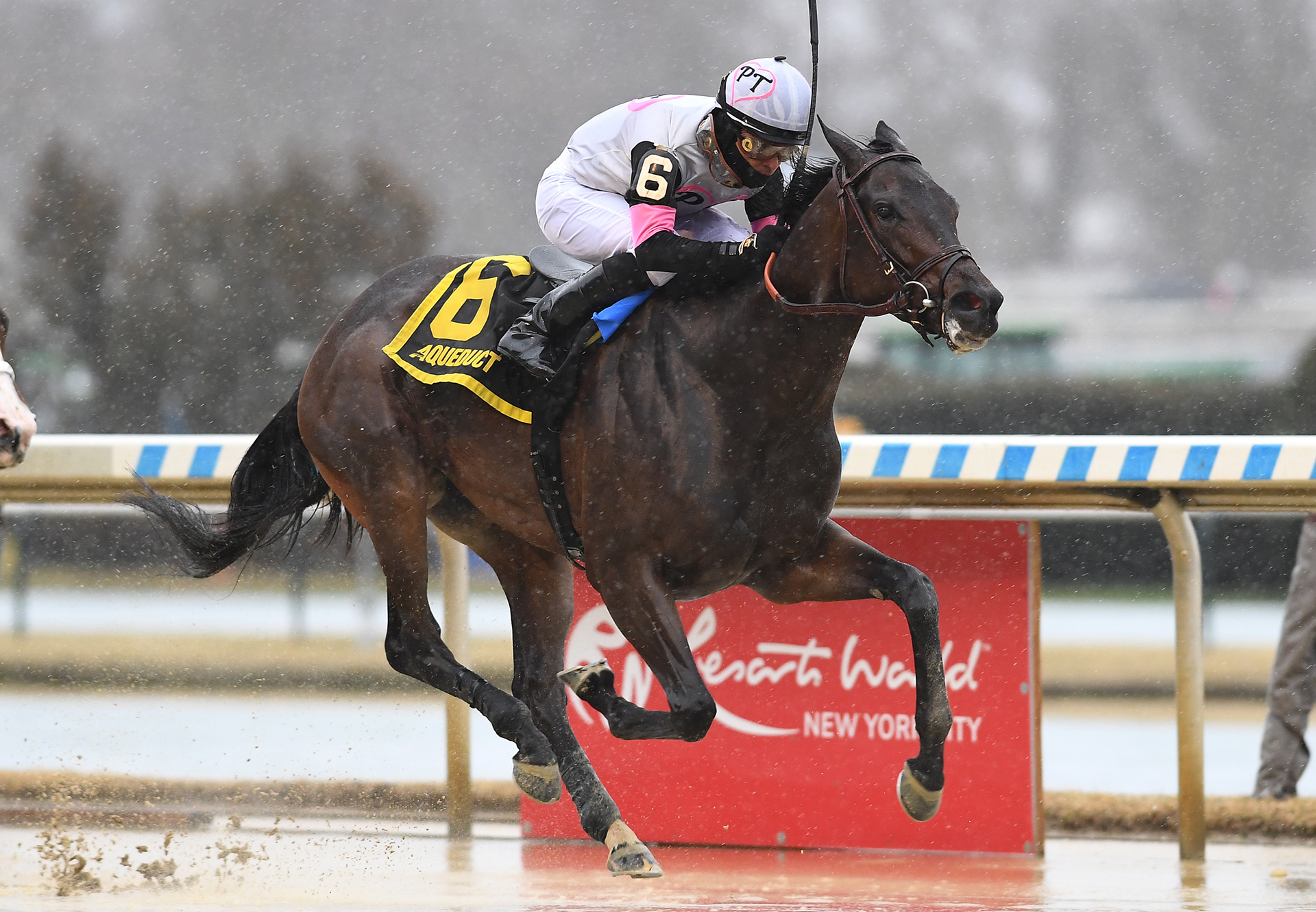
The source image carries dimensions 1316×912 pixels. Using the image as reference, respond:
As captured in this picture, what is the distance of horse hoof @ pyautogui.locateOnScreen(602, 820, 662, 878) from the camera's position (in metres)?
3.60

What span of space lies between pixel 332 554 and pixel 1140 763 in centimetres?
1166

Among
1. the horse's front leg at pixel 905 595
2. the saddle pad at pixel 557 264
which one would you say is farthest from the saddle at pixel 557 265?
the horse's front leg at pixel 905 595

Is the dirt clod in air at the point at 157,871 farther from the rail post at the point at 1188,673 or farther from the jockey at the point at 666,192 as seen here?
the rail post at the point at 1188,673

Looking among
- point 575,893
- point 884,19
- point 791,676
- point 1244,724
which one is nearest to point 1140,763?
point 1244,724

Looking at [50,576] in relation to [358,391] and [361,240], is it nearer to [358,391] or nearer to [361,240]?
[361,240]

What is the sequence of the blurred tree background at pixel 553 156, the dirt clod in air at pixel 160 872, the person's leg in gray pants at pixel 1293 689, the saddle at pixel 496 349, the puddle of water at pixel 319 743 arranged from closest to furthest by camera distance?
the saddle at pixel 496 349 < the dirt clod in air at pixel 160 872 < the person's leg in gray pants at pixel 1293 689 < the puddle of water at pixel 319 743 < the blurred tree background at pixel 553 156

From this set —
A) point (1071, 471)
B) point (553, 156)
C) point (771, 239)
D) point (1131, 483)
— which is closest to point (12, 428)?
point (771, 239)

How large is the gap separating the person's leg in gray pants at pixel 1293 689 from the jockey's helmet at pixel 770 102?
9.37 feet

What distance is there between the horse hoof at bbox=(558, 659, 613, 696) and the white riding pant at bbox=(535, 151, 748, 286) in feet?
3.24

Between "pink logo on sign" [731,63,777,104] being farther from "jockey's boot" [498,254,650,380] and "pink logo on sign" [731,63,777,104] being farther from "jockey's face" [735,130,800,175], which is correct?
"jockey's boot" [498,254,650,380]

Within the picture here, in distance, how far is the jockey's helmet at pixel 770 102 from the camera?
3502 millimetres

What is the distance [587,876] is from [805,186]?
6.57 feet

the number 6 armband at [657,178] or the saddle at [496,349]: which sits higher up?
the number 6 armband at [657,178]

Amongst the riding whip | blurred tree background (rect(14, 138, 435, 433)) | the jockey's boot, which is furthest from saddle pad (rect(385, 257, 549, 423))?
blurred tree background (rect(14, 138, 435, 433))
